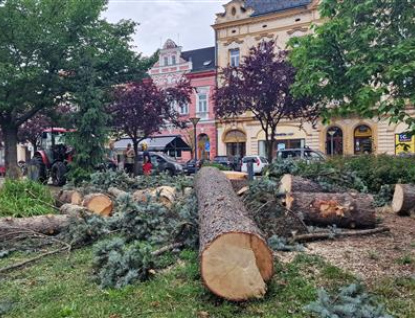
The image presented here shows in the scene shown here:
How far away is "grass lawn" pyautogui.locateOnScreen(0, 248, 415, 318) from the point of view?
3.55 meters

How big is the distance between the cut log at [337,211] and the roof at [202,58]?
31383 mm

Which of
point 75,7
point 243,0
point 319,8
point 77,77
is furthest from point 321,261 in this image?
point 243,0

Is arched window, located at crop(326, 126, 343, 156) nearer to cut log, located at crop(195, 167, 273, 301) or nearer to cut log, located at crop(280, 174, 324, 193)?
cut log, located at crop(280, 174, 324, 193)

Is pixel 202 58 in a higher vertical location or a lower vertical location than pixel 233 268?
higher

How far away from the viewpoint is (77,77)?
1692cm

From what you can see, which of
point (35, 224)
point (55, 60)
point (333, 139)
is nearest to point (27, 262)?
point (35, 224)

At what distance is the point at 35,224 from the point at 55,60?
12337mm

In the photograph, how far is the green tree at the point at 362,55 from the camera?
7.05 metres

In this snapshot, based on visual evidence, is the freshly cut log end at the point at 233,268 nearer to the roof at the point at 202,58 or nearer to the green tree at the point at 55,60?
the green tree at the point at 55,60

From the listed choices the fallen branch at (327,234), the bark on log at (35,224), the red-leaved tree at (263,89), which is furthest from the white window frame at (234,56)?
the fallen branch at (327,234)

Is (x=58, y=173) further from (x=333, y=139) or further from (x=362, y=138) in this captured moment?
(x=362, y=138)

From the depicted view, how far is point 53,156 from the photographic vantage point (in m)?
17.5

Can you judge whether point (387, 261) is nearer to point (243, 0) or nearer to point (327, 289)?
point (327, 289)

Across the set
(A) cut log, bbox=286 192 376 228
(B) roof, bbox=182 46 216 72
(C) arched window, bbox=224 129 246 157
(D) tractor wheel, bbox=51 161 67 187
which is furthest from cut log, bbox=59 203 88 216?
(B) roof, bbox=182 46 216 72
